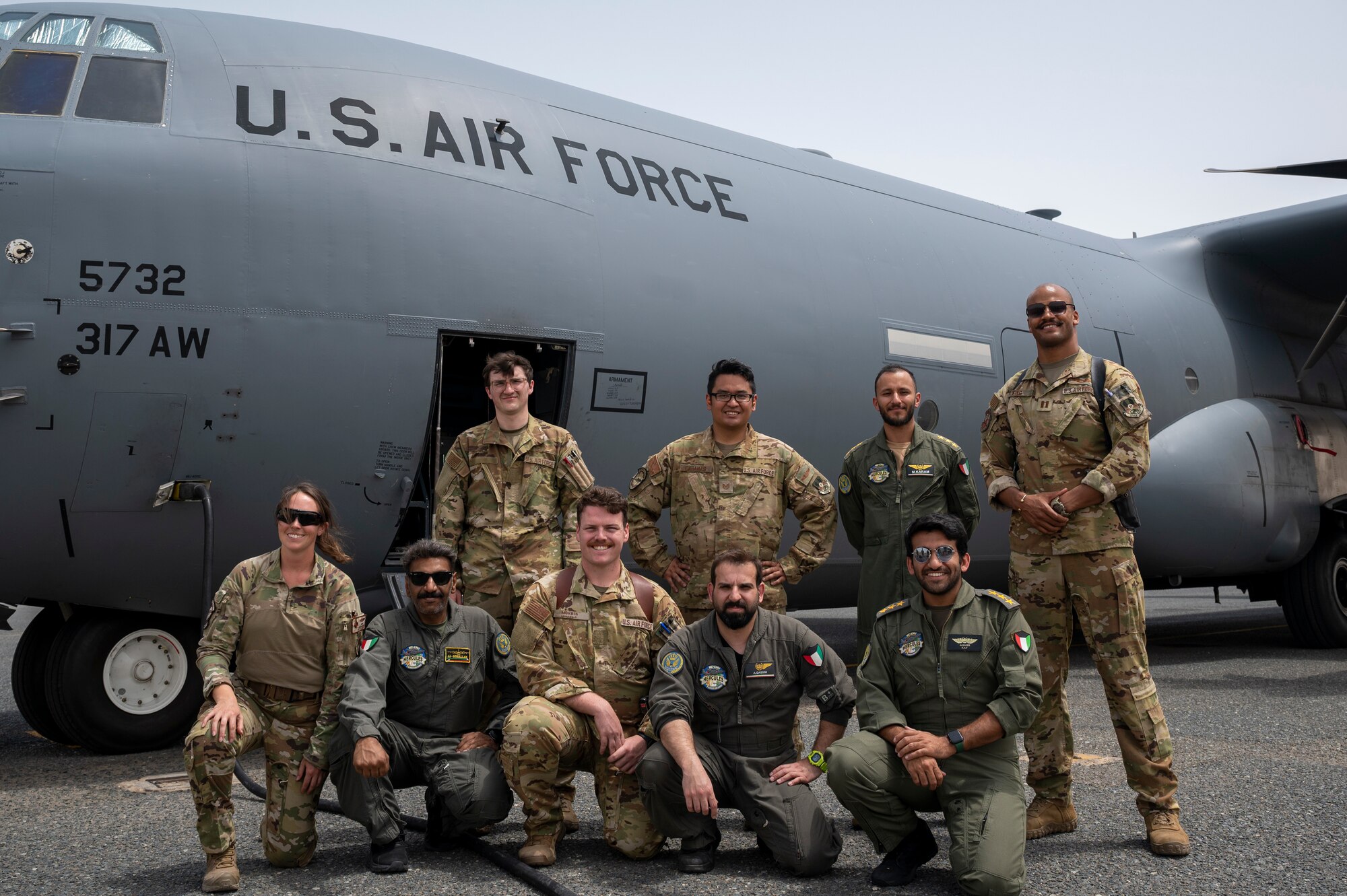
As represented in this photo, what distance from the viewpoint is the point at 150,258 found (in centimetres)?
574

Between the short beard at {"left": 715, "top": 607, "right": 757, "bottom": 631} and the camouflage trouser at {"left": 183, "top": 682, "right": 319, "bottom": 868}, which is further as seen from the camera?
the short beard at {"left": 715, "top": 607, "right": 757, "bottom": 631}

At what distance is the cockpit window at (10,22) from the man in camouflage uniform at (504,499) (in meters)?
3.29

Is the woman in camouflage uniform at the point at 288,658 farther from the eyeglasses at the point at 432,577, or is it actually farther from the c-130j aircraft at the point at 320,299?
the c-130j aircraft at the point at 320,299

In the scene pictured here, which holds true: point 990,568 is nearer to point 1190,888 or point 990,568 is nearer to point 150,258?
point 1190,888

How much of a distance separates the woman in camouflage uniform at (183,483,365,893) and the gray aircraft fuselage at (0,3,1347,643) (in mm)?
1562

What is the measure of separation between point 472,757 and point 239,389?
252cm

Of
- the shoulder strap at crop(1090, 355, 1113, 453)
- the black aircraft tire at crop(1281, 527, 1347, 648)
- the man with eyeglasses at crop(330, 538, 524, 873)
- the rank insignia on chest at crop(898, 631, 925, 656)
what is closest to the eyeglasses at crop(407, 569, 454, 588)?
the man with eyeglasses at crop(330, 538, 524, 873)

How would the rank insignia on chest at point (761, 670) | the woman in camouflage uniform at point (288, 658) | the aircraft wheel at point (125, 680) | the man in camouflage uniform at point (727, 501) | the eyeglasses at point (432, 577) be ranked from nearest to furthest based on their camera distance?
the woman in camouflage uniform at point (288, 658)
the rank insignia on chest at point (761, 670)
the eyeglasses at point (432, 577)
the man in camouflage uniform at point (727, 501)
the aircraft wheel at point (125, 680)

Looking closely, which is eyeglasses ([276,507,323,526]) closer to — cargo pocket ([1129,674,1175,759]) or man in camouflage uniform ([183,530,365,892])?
man in camouflage uniform ([183,530,365,892])

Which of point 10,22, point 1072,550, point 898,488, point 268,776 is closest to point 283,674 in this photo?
point 268,776

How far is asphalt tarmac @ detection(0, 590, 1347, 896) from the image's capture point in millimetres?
4051

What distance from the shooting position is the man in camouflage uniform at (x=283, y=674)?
4.29 metres

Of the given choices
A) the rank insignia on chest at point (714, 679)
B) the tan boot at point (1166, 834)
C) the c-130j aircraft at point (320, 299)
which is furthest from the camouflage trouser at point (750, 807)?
the c-130j aircraft at point (320, 299)

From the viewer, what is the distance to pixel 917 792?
4184 millimetres
